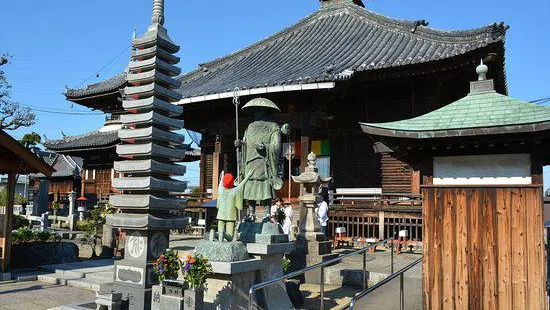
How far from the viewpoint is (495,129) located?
6.32m

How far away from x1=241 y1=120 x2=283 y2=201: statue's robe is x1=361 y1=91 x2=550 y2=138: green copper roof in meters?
2.06

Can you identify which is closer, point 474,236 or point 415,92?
point 474,236

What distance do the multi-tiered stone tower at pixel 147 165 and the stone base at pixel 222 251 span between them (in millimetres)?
1238

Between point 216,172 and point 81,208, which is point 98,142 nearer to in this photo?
point 81,208

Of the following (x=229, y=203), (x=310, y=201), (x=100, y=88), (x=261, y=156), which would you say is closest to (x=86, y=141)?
(x=100, y=88)

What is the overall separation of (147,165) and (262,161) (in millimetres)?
2048

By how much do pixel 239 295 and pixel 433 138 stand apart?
145 inches

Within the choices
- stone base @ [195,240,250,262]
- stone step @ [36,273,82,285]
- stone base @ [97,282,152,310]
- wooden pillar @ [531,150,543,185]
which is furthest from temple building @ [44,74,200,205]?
wooden pillar @ [531,150,543,185]

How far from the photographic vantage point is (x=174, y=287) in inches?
242

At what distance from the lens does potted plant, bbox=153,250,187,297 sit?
610cm

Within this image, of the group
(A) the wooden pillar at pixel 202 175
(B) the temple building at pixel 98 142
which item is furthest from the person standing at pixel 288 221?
(B) the temple building at pixel 98 142

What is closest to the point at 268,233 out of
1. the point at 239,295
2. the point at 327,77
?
the point at 239,295

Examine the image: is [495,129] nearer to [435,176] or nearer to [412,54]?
[435,176]

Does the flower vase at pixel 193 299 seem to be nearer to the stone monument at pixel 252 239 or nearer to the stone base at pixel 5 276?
the stone monument at pixel 252 239
